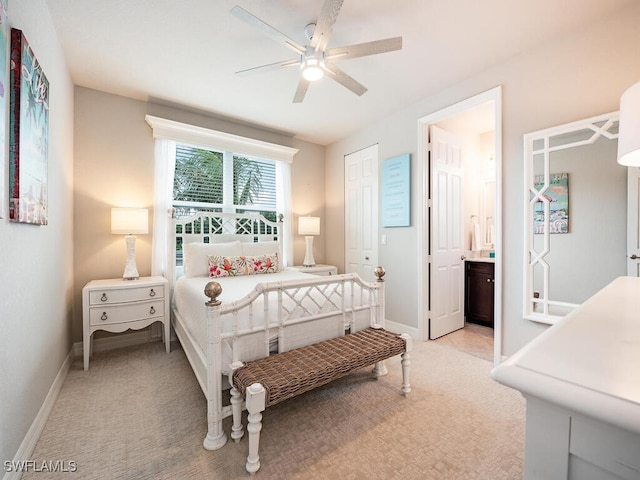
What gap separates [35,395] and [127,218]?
64.4 inches

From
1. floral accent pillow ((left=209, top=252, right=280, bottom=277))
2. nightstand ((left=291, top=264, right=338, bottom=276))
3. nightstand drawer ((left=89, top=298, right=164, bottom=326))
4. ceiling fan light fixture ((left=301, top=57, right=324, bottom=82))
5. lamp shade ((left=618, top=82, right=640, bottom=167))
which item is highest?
ceiling fan light fixture ((left=301, top=57, right=324, bottom=82))

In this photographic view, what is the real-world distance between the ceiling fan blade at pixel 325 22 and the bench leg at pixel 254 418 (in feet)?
6.84

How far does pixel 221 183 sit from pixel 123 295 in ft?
5.91

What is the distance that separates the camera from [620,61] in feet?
6.40

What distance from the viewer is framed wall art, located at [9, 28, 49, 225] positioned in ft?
4.41

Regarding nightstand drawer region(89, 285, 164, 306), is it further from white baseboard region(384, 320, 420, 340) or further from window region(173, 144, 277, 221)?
white baseboard region(384, 320, 420, 340)

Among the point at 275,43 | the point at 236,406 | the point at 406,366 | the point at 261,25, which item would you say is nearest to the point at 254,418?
the point at 236,406

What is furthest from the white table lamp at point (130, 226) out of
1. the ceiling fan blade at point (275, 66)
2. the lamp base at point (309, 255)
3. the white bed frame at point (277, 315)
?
the lamp base at point (309, 255)

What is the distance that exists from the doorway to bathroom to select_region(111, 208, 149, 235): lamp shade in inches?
121

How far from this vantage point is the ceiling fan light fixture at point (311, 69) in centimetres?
195

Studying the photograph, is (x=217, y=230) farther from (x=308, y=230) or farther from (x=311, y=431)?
(x=311, y=431)

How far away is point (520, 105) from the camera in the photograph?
7.99ft

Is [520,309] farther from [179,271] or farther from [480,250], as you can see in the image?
[179,271]

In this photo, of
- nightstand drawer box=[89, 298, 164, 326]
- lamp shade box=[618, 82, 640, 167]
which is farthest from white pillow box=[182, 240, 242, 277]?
lamp shade box=[618, 82, 640, 167]
